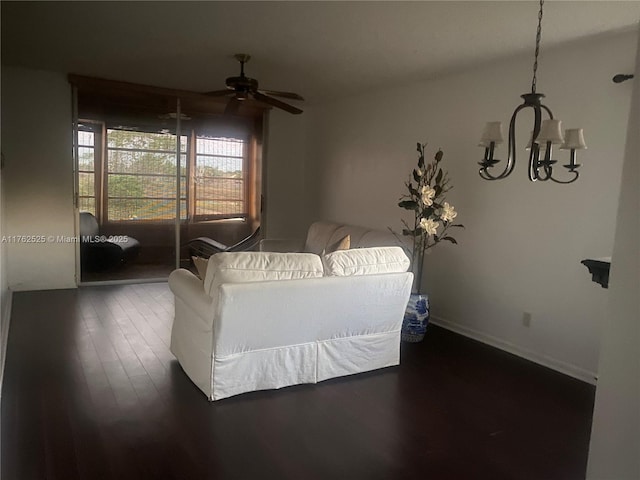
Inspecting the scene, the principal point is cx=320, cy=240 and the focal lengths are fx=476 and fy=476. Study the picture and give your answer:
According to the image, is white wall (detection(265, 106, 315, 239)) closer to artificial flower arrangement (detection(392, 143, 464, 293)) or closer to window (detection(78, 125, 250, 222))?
window (detection(78, 125, 250, 222))

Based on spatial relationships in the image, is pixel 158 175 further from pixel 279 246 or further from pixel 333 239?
pixel 333 239

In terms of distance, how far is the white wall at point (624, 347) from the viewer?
98 cm

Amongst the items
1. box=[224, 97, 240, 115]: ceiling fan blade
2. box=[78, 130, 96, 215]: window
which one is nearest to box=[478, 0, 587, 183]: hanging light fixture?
box=[224, 97, 240, 115]: ceiling fan blade

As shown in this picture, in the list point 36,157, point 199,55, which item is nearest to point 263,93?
point 199,55

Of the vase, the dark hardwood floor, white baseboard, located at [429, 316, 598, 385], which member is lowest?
the dark hardwood floor

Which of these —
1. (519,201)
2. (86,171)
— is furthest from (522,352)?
(86,171)

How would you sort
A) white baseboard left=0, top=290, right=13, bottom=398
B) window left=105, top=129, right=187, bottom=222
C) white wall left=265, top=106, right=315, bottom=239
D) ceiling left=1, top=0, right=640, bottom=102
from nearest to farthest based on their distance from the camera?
ceiling left=1, top=0, right=640, bottom=102 < white baseboard left=0, top=290, right=13, bottom=398 < window left=105, top=129, right=187, bottom=222 < white wall left=265, top=106, right=315, bottom=239

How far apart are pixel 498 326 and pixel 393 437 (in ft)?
6.28

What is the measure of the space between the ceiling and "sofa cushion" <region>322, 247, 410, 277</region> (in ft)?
4.97

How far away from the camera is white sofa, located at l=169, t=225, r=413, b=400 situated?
2729mm

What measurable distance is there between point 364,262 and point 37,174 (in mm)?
3982

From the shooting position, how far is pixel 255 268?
110 inches

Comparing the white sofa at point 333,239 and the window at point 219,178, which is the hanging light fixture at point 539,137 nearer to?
the white sofa at point 333,239

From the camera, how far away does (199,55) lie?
405cm
